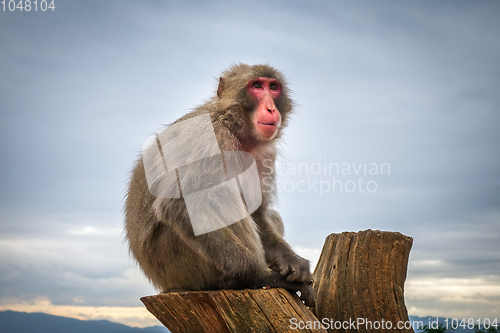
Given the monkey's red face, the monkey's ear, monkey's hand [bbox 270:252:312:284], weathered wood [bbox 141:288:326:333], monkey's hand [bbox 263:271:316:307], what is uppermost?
the monkey's ear

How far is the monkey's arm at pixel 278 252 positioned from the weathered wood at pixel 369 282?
55 centimetres

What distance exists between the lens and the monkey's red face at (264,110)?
12.0 ft

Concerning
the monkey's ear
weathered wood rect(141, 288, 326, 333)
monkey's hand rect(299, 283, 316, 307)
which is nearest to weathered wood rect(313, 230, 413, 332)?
monkey's hand rect(299, 283, 316, 307)

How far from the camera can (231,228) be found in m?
3.36

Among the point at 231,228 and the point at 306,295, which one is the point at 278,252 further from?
the point at 231,228

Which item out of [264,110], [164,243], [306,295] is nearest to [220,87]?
[264,110]

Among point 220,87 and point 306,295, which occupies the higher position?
point 220,87

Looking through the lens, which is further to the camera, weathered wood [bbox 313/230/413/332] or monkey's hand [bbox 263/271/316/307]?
weathered wood [bbox 313/230/413/332]

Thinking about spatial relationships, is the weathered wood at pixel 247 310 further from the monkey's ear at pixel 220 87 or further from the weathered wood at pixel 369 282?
the monkey's ear at pixel 220 87

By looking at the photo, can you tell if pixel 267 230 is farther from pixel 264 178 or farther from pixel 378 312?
pixel 378 312

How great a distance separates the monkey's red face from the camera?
12.0 feet

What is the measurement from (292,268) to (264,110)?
1.42 m

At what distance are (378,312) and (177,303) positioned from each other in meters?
1.87

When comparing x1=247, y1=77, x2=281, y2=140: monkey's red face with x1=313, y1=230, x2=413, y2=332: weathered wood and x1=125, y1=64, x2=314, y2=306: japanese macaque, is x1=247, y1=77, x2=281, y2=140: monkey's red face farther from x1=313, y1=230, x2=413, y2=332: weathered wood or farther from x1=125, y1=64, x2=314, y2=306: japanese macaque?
x1=313, y1=230, x2=413, y2=332: weathered wood
